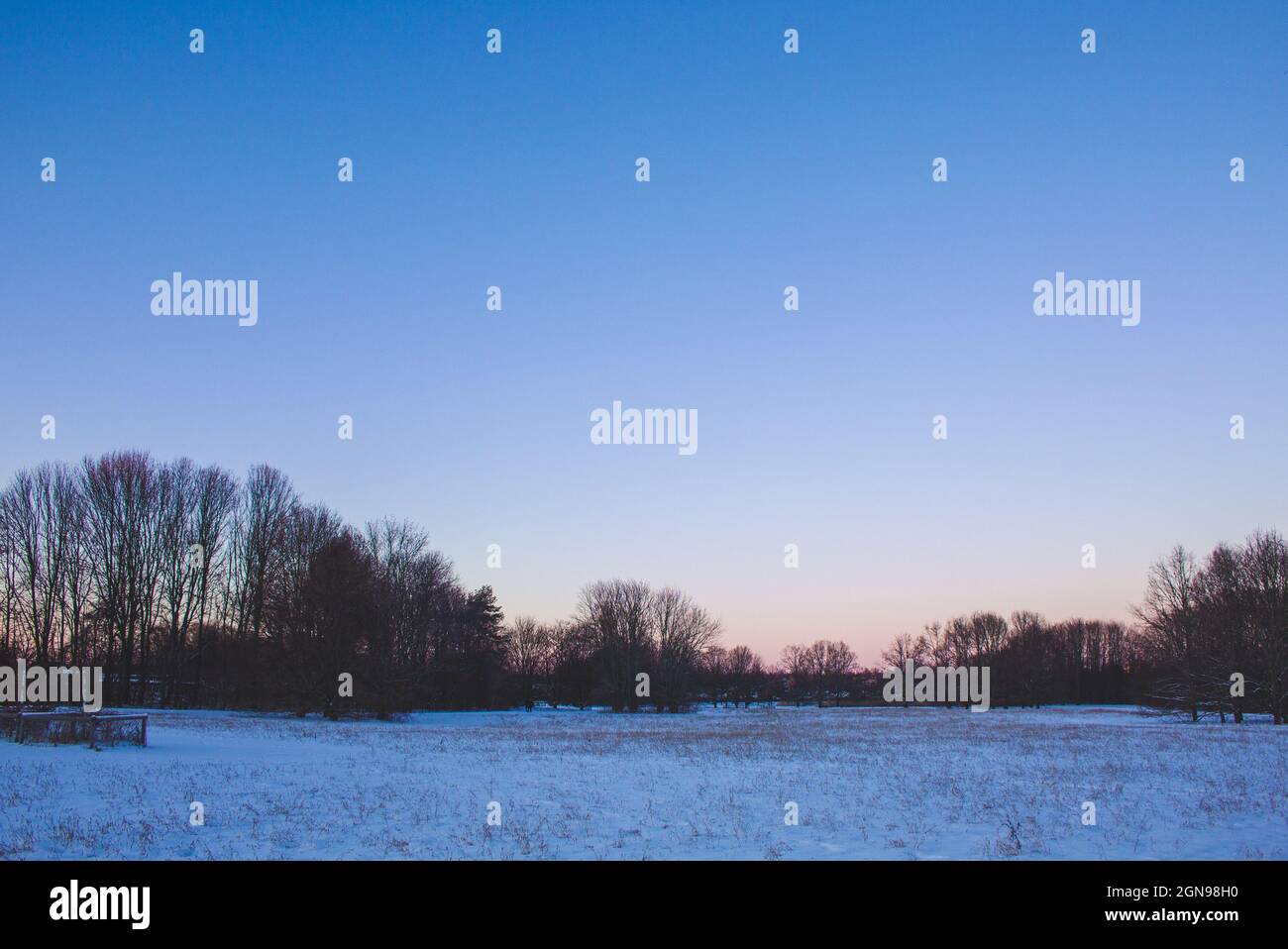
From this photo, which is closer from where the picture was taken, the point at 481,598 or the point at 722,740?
the point at 722,740

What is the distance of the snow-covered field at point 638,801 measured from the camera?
519 inches

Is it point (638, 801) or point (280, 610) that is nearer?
point (638, 801)

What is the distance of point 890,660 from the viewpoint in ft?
543

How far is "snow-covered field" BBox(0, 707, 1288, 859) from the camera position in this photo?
13.2 meters

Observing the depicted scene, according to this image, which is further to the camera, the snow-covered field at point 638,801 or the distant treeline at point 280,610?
the distant treeline at point 280,610

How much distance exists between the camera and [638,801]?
60.5 ft

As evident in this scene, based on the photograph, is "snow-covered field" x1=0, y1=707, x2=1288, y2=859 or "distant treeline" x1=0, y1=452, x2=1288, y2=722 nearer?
"snow-covered field" x1=0, y1=707, x2=1288, y2=859
